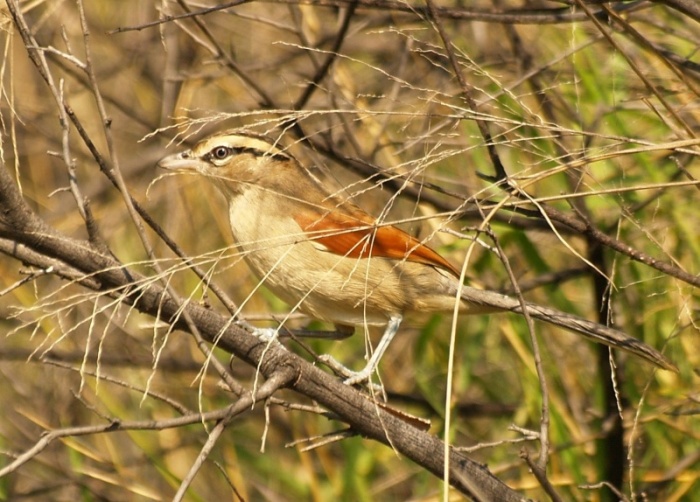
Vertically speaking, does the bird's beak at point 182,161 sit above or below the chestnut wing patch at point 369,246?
above

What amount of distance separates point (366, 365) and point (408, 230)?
1.81 meters

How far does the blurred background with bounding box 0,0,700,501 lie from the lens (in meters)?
4.33

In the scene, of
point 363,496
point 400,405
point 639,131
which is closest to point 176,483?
point 363,496

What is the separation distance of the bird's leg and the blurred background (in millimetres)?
367

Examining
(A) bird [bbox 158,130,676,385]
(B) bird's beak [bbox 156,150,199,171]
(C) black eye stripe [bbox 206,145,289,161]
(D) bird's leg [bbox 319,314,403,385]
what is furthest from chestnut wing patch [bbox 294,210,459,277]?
(B) bird's beak [bbox 156,150,199,171]

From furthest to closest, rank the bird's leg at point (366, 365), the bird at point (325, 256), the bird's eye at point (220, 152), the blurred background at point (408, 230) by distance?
the bird's eye at point (220, 152) → the blurred background at point (408, 230) → the bird at point (325, 256) → the bird's leg at point (366, 365)

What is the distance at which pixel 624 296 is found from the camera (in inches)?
192

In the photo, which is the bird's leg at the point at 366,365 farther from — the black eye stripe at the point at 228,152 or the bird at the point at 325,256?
the black eye stripe at the point at 228,152

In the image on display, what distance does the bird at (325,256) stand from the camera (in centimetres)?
399

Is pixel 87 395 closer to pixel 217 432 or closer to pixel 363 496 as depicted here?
pixel 363 496

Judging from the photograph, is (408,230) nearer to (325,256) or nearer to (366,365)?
(325,256)

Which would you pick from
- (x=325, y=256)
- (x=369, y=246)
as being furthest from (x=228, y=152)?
(x=369, y=246)

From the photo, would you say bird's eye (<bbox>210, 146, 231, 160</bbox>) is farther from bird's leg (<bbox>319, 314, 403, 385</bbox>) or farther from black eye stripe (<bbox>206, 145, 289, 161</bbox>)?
bird's leg (<bbox>319, 314, 403, 385</bbox>)

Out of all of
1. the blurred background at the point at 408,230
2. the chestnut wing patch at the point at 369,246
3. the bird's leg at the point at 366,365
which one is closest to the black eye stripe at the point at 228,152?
the blurred background at the point at 408,230
